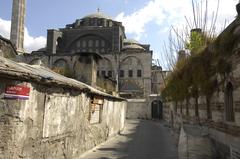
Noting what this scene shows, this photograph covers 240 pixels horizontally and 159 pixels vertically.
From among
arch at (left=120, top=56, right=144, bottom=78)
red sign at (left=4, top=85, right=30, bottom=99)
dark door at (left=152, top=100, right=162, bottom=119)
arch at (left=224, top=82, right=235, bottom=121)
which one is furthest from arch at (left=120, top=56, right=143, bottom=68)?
red sign at (left=4, top=85, right=30, bottom=99)

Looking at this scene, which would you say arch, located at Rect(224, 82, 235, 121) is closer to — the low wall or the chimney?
the low wall

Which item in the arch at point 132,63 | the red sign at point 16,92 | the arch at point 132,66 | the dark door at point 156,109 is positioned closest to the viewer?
the red sign at point 16,92

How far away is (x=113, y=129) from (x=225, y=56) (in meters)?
10.7

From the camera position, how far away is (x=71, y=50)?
62.7m

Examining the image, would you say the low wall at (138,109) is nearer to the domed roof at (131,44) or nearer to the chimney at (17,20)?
the domed roof at (131,44)

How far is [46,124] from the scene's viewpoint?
7.44m

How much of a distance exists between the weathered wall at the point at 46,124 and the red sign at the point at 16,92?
80 millimetres

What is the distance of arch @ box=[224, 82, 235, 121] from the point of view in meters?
7.48

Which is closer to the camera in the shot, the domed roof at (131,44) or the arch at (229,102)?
the arch at (229,102)

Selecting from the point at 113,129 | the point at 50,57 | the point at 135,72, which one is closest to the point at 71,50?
the point at 50,57

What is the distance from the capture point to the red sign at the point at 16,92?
590 centimetres

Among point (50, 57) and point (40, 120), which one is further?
point (50, 57)

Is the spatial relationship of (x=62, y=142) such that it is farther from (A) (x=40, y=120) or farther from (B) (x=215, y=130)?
(B) (x=215, y=130)

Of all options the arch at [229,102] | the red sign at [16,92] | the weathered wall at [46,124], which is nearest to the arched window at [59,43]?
the weathered wall at [46,124]
